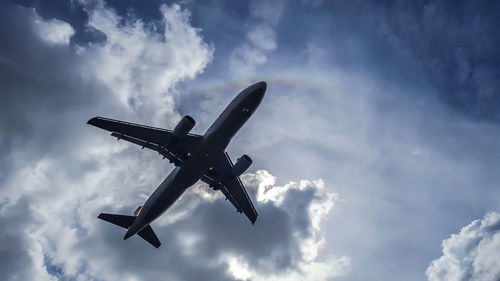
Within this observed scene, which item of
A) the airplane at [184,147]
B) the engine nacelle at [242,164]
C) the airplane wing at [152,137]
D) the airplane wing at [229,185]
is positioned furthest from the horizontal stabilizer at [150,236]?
the engine nacelle at [242,164]

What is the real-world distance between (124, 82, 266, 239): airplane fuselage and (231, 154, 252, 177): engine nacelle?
16.7ft

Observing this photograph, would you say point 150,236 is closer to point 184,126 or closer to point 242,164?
point 242,164

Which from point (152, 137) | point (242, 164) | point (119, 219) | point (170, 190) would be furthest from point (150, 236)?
point (242, 164)

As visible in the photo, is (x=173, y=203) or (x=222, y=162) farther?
(x=222, y=162)

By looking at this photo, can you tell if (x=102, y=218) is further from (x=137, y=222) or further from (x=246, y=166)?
(x=246, y=166)

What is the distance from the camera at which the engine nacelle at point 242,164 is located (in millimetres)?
44094

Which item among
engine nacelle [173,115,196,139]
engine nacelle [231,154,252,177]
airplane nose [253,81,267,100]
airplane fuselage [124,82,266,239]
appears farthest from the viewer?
engine nacelle [231,154,252,177]

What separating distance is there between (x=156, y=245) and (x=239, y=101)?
28.3 meters

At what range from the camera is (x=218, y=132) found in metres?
37.9

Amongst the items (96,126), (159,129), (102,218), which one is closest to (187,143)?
(159,129)

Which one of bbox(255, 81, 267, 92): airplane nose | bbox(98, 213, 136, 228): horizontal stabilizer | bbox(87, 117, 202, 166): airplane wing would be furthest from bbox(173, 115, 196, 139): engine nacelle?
bbox(98, 213, 136, 228): horizontal stabilizer

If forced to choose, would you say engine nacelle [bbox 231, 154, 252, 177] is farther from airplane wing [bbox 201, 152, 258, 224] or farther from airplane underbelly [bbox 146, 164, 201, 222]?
airplane underbelly [bbox 146, 164, 201, 222]

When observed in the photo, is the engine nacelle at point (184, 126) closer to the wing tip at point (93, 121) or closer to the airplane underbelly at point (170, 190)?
the airplane underbelly at point (170, 190)

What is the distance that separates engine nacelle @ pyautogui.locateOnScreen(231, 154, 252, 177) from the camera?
4409 cm
